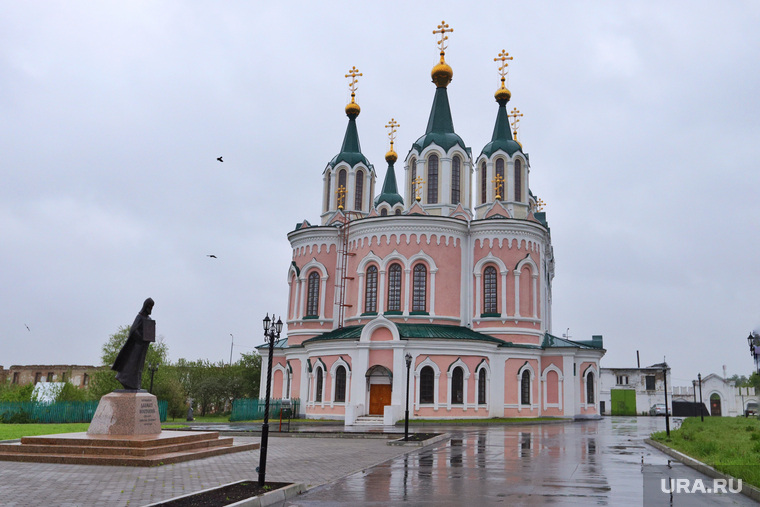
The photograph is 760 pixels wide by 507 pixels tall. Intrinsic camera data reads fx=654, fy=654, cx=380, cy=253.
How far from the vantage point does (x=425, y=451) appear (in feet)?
60.8

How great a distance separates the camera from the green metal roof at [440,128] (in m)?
43.8

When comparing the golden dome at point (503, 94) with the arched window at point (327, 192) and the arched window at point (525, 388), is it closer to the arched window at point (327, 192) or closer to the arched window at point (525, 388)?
the arched window at point (327, 192)

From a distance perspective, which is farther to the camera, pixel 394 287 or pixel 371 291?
pixel 371 291

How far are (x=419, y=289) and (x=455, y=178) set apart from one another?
886 centimetres

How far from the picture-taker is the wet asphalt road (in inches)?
406

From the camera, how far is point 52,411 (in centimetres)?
3300

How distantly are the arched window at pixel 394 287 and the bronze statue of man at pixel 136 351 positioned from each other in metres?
23.1

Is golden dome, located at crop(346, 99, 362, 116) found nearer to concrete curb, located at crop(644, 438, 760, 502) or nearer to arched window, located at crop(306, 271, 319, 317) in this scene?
arched window, located at crop(306, 271, 319, 317)

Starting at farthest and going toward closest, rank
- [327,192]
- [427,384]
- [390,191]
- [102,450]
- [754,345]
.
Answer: [390,191], [327,192], [427,384], [754,345], [102,450]

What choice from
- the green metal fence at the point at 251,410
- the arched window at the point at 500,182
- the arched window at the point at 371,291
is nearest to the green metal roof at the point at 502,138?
the arched window at the point at 500,182

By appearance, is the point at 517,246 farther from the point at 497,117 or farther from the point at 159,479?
the point at 159,479

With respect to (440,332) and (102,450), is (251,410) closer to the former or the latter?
(440,332)

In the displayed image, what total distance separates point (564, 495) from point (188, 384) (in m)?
49.6

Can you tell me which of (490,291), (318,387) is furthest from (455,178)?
(318,387)
